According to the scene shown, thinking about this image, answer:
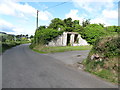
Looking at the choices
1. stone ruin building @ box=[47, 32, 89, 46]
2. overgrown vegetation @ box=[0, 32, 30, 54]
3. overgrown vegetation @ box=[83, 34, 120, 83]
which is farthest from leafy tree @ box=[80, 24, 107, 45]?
overgrown vegetation @ box=[0, 32, 30, 54]

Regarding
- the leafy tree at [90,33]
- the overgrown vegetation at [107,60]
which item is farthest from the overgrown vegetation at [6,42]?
the leafy tree at [90,33]

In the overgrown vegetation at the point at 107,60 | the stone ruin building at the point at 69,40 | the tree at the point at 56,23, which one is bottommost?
the overgrown vegetation at the point at 107,60

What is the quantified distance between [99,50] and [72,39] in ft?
53.9

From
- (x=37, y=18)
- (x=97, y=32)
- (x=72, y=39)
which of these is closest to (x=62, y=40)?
(x=72, y=39)

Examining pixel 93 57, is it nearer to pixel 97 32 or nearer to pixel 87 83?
pixel 87 83

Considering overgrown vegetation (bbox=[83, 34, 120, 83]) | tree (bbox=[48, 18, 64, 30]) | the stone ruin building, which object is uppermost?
tree (bbox=[48, 18, 64, 30])

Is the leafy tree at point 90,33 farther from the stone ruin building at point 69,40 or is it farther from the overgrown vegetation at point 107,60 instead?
the overgrown vegetation at point 107,60

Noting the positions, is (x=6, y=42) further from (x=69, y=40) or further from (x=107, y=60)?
(x=107, y=60)

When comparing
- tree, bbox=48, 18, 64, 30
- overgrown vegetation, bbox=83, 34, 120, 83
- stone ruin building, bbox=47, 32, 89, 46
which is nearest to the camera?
overgrown vegetation, bbox=83, 34, 120, 83

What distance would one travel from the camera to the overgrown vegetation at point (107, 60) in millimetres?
4534

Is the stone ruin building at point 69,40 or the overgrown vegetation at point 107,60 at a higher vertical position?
the stone ruin building at point 69,40

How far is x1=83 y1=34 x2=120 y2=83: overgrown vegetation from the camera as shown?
179 inches

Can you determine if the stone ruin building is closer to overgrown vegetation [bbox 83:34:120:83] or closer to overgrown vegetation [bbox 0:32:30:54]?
overgrown vegetation [bbox 0:32:30:54]

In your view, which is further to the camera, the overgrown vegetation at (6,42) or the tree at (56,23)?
the tree at (56,23)
